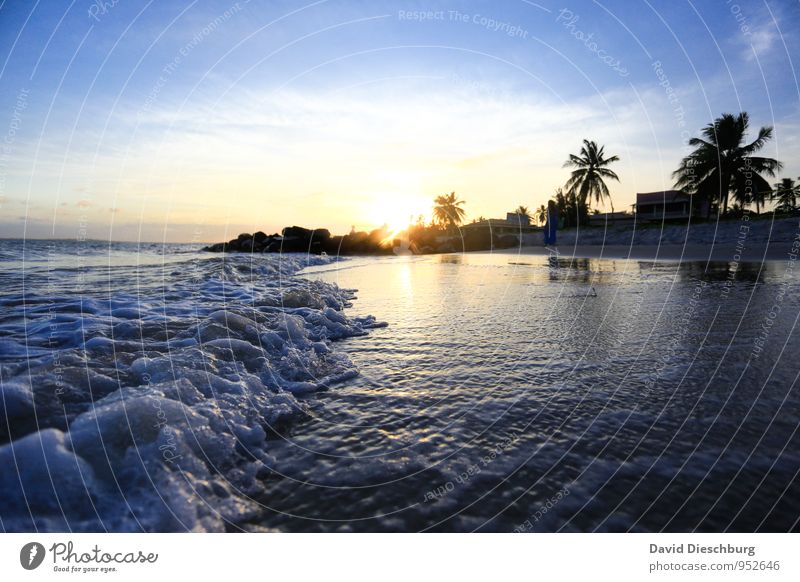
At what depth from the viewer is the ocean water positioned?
2936mm

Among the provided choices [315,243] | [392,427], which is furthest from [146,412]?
[315,243]

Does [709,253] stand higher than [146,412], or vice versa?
[709,253]

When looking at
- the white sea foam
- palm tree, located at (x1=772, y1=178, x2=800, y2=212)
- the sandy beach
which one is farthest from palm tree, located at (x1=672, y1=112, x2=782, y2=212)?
the white sea foam

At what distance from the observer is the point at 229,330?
760 cm

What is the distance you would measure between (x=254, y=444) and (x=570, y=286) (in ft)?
52.8

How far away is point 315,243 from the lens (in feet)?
221

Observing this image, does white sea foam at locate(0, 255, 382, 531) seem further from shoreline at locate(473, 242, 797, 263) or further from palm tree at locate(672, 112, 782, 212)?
palm tree at locate(672, 112, 782, 212)

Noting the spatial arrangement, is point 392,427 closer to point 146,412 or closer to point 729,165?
point 146,412
